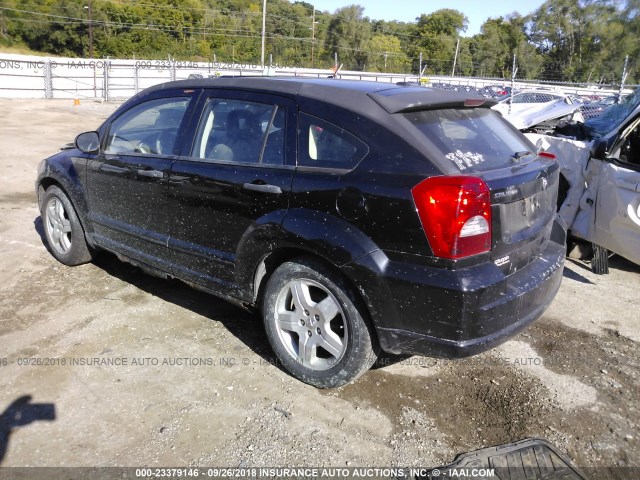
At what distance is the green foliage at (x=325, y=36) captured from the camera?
62.9 metres

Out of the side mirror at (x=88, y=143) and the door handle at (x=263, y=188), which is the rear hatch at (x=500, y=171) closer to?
the door handle at (x=263, y=188)

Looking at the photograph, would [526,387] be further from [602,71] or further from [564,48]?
[564,48]

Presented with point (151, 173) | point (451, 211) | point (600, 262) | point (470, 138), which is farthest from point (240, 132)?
point (600, 262)

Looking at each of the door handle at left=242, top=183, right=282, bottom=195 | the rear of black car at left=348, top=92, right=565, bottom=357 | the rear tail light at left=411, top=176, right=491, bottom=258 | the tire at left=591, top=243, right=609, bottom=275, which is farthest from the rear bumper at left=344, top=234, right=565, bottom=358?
the tire at left=591, top=243, right=609, bottom=275

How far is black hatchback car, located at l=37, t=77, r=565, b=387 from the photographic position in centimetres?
284

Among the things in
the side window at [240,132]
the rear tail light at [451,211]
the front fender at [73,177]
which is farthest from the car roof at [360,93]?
the front fender at [73,177]

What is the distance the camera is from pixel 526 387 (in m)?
3.53

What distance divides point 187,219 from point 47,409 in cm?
146

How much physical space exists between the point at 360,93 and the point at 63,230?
3359 mm

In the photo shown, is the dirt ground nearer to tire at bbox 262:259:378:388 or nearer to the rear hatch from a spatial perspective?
tire at bbox 262:259:378:388

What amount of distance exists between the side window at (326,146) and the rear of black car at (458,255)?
0.28m

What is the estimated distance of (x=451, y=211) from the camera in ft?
A: 9.07

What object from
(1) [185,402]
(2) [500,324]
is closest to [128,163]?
(1) [185,402]

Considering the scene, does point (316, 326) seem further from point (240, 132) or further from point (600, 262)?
point (600, 262)
